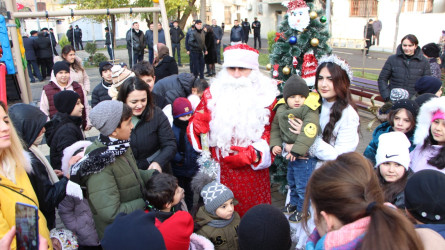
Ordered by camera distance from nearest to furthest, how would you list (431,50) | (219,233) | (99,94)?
(219,233), (99,94), (431,50)

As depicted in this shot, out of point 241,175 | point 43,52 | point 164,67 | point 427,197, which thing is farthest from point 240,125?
point 43,52

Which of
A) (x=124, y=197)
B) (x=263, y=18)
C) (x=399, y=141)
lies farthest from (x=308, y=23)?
(x=263, y=18)

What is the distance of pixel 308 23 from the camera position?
164 inches

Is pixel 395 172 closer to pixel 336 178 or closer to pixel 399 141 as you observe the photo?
pixel 399 141

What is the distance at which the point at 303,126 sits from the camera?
9.27 ft

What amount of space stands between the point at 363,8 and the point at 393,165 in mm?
22794

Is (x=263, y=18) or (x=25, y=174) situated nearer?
(x=25, y=174)

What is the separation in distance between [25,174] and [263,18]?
34700 millimetres

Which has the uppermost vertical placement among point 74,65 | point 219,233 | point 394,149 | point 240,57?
point 240,57

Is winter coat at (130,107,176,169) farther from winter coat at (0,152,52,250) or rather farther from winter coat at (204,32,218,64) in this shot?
winter coat at (204,32,218,64)

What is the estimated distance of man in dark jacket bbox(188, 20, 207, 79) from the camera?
1236 cm

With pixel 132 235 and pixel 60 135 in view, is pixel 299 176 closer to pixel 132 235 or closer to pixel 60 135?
pixel 132 235

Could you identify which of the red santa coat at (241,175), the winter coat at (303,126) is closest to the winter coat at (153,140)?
the red santa coat at (241,175)

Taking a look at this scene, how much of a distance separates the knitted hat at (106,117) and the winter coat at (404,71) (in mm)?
4668
